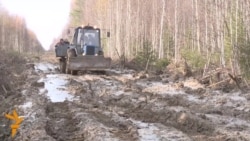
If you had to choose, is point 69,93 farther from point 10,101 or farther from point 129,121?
point 129,121

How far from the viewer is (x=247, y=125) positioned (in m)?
7.70

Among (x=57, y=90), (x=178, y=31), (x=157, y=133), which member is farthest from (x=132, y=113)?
(x=178, y=31)

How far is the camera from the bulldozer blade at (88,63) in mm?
18578

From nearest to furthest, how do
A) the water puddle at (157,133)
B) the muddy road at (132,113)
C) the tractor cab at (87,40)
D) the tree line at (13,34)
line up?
1. the water puddle at (157,133)
2. the muddy road at (132,113)
3. the tractor cab at (87,40)
4. the tree line at (13,34)

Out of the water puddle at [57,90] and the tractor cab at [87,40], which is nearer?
the water puddle at [57,90]

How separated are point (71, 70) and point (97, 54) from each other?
54.8 inches

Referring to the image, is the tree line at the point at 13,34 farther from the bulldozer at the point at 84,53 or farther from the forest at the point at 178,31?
the bulldozer at the point at 84,53

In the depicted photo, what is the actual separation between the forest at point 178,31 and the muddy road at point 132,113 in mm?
1466

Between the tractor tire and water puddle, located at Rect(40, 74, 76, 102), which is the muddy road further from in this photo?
the tractor tire

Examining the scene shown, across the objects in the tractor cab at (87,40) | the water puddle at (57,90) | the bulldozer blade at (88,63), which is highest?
the tractor cab at (87,40)

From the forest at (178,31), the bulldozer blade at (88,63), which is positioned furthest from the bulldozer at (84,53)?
the forest at (178,31)

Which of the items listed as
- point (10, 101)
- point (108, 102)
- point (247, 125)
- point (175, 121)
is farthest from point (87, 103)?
point (247, 125)

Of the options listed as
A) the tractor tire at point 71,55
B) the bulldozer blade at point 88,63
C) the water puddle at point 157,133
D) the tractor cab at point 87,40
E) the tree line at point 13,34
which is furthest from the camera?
the tree line at point 13,34

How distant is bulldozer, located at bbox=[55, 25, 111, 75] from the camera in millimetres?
18609
